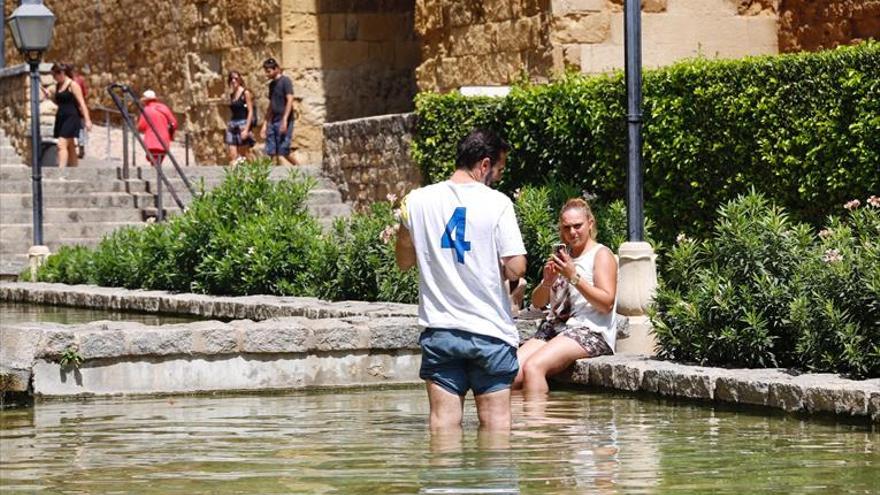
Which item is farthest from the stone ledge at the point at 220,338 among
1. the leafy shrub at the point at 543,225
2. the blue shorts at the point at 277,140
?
the blue shorts at the point at 277,140

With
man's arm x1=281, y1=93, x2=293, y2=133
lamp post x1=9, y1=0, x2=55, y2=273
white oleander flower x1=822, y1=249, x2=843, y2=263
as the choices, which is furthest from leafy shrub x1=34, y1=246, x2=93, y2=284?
white oleander flower x1=822, y1=249, x2=843, y2=263

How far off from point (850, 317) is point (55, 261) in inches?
467

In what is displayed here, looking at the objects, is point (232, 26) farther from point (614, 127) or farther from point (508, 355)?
point (508, 355)

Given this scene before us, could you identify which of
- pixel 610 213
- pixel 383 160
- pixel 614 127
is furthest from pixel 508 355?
pixel 383 160

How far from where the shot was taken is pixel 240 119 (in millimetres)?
25812

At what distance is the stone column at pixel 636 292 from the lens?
1134cm

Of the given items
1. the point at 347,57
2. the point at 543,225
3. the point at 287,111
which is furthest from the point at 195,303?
the point at 347,57

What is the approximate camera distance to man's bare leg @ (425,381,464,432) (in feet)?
26.5

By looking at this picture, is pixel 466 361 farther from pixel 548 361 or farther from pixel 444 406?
pixel 548 361

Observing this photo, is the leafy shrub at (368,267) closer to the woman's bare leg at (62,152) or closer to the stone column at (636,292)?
the stone column at (636,292)

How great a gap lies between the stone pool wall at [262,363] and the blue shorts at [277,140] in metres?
13.2

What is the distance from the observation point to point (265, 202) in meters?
17.8

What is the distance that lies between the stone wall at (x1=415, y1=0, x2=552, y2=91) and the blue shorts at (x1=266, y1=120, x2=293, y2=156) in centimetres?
317

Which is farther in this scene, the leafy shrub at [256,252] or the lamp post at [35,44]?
the lamp post at [35,44]
